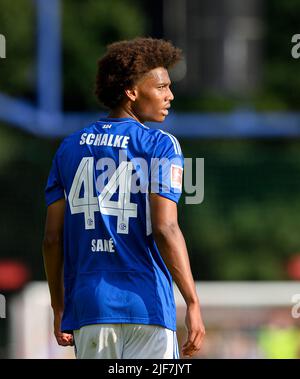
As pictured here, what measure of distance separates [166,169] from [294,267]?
6.76 meters

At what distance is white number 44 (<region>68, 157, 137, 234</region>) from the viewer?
3.92 m

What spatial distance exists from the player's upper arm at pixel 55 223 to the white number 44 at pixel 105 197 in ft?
0.31

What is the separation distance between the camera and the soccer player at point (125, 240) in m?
3.88

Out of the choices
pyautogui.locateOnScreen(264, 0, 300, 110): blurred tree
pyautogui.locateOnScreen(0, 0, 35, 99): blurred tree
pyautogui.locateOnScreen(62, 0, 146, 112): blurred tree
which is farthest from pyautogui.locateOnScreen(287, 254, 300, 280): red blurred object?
pyautogui.locateOnScreen(264, 0, 300, 110): blurred tree

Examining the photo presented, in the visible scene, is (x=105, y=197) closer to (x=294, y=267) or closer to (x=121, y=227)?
(x=121, y=227)

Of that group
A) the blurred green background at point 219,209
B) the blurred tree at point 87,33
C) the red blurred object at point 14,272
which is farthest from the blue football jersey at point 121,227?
the blurred tree at point 87,33

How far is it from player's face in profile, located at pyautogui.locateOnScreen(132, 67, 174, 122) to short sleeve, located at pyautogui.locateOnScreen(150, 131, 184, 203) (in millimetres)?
161

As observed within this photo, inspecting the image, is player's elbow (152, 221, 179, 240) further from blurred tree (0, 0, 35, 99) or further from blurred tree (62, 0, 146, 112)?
blurred tree (62, 0, 146, 112)

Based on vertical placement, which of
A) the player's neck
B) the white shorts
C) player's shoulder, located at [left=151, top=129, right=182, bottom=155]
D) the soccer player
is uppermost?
the player's neck

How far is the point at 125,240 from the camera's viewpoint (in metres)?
3.93

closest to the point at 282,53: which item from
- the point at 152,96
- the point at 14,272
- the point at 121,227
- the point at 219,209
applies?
the point at 219,209

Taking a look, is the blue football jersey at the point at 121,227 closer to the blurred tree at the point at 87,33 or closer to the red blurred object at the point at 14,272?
the red blurred object at the point at 14,272

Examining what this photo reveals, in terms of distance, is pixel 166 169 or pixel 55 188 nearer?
pixel 166 169

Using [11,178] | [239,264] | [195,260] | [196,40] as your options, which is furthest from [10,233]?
[196,40]
